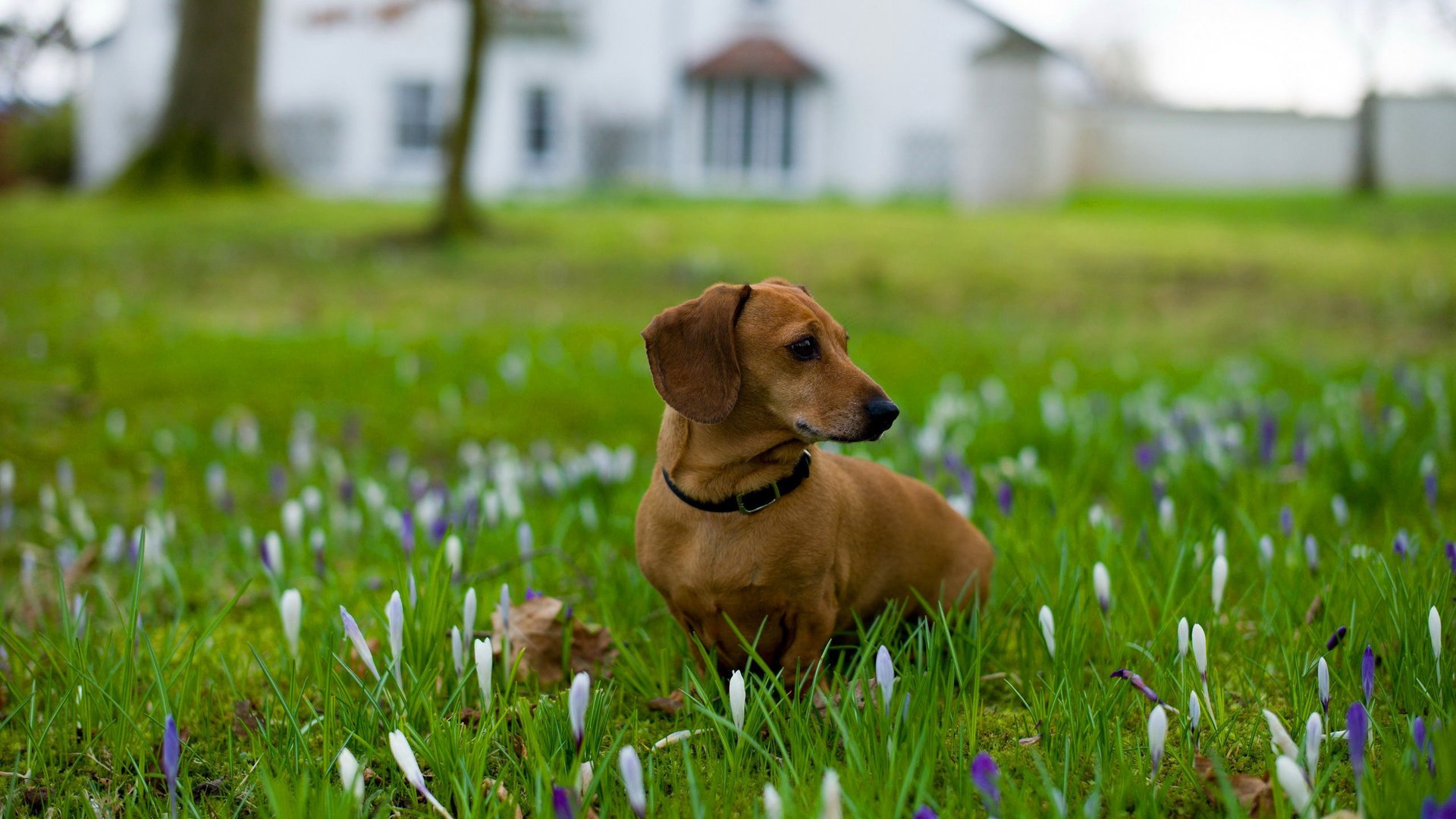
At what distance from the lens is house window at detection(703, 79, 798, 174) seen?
33.4 metres

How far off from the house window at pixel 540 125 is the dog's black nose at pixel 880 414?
3302 centimetres

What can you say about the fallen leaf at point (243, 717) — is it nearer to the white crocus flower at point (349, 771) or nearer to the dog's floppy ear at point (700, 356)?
the white crocus flower at point (349, 771)

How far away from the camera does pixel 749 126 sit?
3369 cm

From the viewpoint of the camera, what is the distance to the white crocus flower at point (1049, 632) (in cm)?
268

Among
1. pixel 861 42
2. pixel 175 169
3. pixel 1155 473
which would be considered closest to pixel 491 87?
pixel 861 42

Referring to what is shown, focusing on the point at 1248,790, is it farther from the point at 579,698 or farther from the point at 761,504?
the point at 579,698

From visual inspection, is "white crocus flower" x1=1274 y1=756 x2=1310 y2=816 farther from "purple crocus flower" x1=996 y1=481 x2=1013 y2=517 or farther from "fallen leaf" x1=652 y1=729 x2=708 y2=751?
"purple crocus flower" x1=996 y1=481 x2=1013 y2=517

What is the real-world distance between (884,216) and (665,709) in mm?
16054

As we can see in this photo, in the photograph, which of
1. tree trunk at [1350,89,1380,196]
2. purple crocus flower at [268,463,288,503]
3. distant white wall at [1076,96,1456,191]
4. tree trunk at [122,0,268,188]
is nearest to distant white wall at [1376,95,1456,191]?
tree trunk at [1350,89,1380,196]

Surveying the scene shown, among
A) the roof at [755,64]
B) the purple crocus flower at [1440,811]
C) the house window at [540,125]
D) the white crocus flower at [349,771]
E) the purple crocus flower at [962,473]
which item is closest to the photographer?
the purple crocus flower at [1440,811]

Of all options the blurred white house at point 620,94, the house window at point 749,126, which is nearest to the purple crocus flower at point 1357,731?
the blurred white house at point 620,94

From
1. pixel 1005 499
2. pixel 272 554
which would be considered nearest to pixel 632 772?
pixel 272 554

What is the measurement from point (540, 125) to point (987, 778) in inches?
1343

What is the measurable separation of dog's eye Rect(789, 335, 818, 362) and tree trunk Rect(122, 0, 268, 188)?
1848 centimetres
